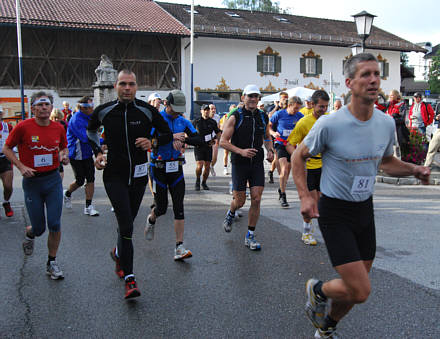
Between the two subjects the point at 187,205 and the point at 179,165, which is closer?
the point at 179,165

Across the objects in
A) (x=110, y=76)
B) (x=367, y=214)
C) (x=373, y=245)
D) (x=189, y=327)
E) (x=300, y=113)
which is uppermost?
(x=110, y=76)

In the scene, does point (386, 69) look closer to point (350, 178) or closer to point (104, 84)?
point (104, 84)

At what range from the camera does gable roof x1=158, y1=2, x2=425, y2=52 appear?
32688mm

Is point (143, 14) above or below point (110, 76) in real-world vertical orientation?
above

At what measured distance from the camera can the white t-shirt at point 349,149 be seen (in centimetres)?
310

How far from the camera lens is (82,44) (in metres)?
Result: 29.3

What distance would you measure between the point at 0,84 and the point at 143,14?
10722 millimetres

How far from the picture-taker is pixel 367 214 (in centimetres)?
320

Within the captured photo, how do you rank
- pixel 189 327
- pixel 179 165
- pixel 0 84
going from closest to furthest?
pixel 189 327 → pixel 179 165 → pixel 0 84

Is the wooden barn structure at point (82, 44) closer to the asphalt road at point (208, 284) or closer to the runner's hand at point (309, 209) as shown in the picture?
the asphalt road at point (208, 284)

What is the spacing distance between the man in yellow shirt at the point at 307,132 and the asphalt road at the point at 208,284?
0.69 ft

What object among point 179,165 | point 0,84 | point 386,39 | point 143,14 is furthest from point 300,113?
point 386,39

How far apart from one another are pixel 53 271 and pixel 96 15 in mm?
28630

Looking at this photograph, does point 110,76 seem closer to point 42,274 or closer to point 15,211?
point 15,211
